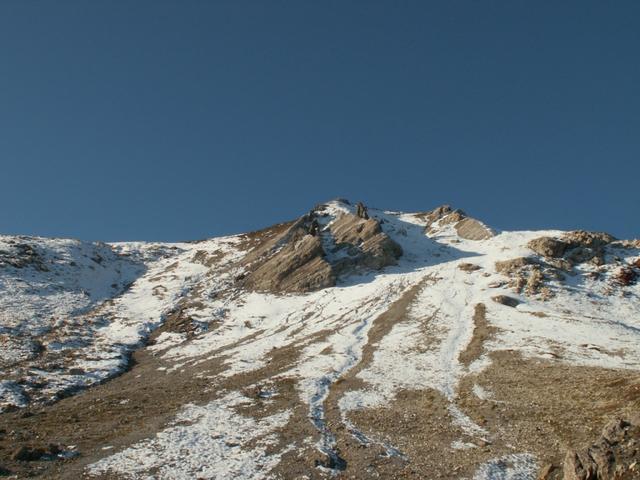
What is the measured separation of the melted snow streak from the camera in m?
21.8

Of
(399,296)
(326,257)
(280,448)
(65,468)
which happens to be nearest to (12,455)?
(65,468)

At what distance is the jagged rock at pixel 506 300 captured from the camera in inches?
2199

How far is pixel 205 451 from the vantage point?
79.5 feet

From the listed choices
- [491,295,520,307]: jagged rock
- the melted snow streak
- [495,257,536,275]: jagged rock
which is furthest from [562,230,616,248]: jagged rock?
the melted snow streak

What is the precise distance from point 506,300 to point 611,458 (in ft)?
133

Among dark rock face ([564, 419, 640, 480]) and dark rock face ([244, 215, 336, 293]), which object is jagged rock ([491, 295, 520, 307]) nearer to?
dark rock face ([244, 215, 336, 293])

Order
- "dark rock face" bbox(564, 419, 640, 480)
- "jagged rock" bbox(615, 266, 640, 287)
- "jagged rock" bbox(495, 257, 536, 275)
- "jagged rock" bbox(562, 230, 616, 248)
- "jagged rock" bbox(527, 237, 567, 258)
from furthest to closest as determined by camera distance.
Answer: "jagged rock" bbox(562, 230, 616, 248), "jagged rock" bbox(527, 237, 567, 258), "jagged rock" bbox(495, 257, 536, 275), "jagged rock" bbox(615, 266, 640, 287), "dark rock face" bbox(564, 419, 640, 480)

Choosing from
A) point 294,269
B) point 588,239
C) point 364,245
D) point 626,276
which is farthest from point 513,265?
point 294,269

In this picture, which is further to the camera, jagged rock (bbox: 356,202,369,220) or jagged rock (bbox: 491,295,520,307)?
jagged rock (bbox: 356,202,369,220)

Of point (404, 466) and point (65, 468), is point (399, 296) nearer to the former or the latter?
point (404, 466)

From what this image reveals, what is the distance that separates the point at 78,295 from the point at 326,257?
3716 cm

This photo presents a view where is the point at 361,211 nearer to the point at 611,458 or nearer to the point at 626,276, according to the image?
the point at 626,276

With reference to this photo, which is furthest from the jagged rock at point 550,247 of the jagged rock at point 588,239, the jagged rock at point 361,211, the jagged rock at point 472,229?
the jagged rock at point 361,211

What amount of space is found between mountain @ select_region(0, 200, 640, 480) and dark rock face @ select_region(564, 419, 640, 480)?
0.06 metres
